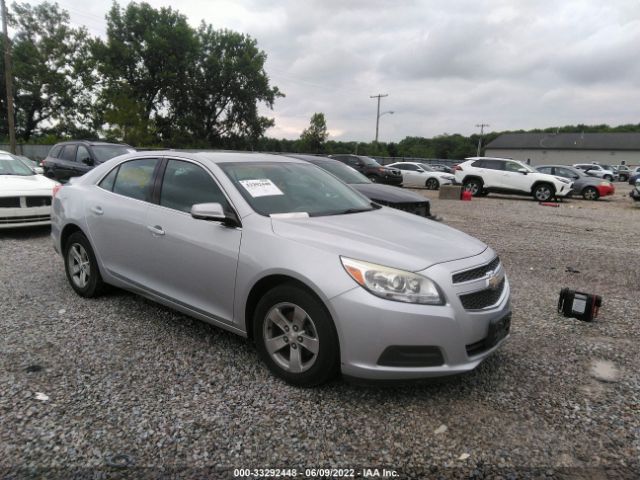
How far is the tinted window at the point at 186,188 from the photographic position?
11.3ft

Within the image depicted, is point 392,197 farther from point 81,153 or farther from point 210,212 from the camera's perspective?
point 81,153

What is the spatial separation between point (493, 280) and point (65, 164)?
40.2 feet

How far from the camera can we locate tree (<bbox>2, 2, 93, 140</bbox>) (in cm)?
3978

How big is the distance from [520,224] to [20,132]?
47.9 metres

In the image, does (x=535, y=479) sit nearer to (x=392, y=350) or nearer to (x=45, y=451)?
(x=392, y=350)

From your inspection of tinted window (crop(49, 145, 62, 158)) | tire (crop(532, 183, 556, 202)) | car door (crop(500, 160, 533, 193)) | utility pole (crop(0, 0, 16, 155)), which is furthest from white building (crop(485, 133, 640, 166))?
tinted window (crop(49, 145, 62, 158))

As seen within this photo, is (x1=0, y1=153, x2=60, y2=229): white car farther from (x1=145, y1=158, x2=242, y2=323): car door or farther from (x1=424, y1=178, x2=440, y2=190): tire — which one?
(x1=424, y1=178, x2=440, y2=190): tire

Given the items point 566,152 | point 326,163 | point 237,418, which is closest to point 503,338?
point 237,418

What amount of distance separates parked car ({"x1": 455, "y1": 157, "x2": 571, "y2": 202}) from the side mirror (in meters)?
16.8

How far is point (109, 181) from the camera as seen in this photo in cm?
437

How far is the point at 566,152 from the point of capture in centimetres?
7825

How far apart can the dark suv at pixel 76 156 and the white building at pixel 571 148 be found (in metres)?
79.1

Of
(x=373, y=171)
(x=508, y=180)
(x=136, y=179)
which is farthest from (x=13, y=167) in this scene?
(x=508, y=180)

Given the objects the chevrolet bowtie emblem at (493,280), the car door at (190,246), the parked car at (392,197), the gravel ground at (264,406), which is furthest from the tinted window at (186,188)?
the parked car at (392,197)
